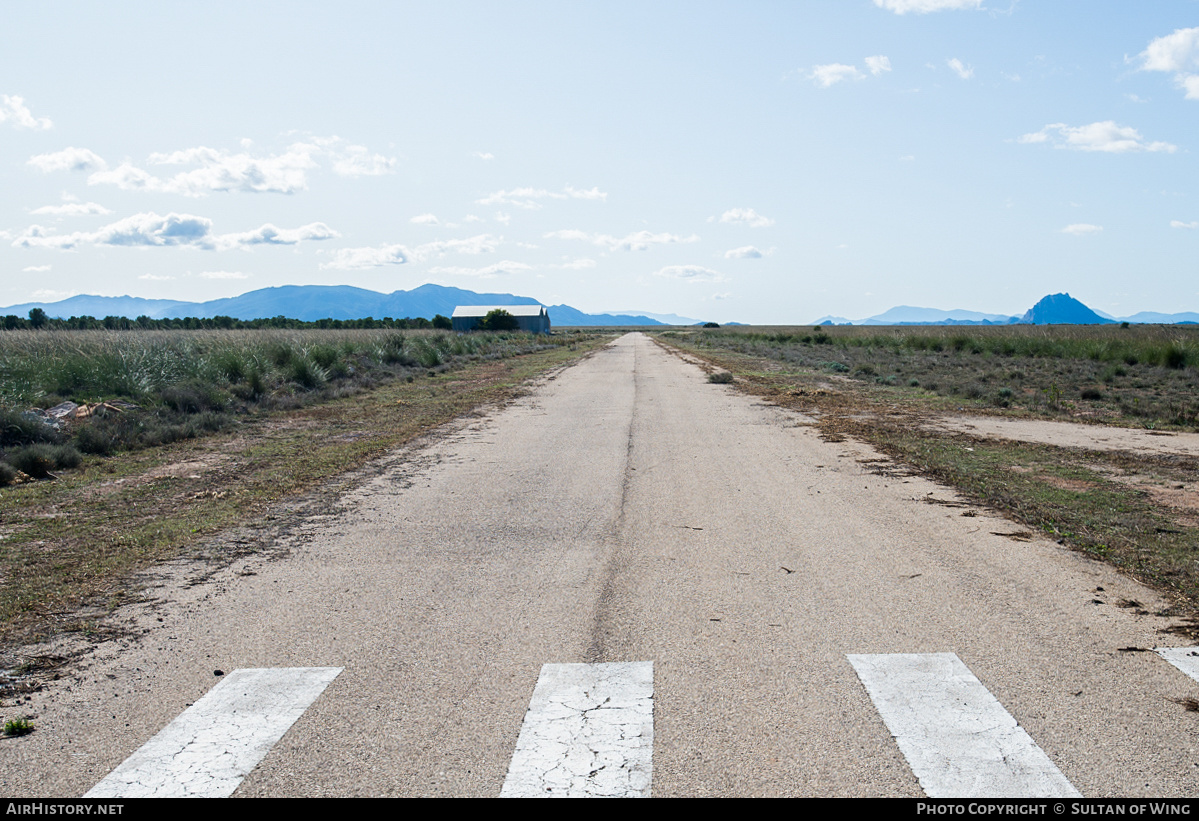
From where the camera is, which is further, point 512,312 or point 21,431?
point 512,312

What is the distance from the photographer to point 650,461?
425 inches

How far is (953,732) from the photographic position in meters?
3.43

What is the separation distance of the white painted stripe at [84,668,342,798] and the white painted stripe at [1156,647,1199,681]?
4559 millimetres

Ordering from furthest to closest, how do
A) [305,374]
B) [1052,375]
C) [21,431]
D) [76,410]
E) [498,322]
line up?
[498,322] → [1052,375] → [305,374] → [76,410] → [21,431]

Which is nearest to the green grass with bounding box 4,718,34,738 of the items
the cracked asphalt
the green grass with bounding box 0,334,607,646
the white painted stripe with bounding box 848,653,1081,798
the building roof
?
the cracked asphalt

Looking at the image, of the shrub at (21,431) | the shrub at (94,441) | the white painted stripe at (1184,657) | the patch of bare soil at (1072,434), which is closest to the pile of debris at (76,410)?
the shrub at (21,431)

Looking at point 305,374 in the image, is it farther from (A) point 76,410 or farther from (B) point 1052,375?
(B) point 1052,375

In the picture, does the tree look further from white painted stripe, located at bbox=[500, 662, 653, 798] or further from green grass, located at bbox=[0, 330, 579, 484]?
white painted stripe, located at bbox=[500, 662, 653, 798]

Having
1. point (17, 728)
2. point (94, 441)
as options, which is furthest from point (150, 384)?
point (17, 728)

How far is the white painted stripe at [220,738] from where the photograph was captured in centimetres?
313

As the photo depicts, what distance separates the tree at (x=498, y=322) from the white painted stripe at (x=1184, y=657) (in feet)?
326

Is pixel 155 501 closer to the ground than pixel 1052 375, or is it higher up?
closer to the ground

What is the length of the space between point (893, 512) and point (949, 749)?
463 cm

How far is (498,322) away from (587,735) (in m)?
102
